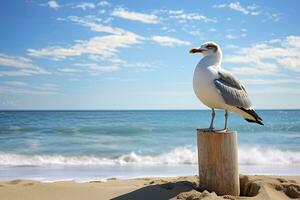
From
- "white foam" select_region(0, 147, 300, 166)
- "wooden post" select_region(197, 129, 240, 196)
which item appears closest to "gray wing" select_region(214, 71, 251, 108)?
"wooden post" select_region(197, 129, 240, 196)

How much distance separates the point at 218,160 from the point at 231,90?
2.82 ft

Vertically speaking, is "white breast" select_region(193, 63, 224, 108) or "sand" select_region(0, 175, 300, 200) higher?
"white breast" select_region(193, 63, 224, 108)

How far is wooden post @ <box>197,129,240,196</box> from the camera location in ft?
14.5

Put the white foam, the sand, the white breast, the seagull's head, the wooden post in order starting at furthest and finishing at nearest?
1. the white foam
2. the seagull's head
3. the sand
4. the white breast
5. the wooden post

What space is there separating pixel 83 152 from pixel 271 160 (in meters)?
6.95

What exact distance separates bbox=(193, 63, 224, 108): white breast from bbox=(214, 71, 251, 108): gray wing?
0.06 meters

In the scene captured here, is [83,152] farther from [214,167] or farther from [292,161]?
[214,167]

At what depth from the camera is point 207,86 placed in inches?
179

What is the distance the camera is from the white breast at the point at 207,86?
4.55 m

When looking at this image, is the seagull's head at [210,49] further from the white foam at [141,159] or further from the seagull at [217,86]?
the white foam at [141,159]

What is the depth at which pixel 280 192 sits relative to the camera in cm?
494

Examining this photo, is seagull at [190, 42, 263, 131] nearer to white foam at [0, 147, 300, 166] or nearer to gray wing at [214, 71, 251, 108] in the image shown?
gray wing at [214, 71, 251, 108]

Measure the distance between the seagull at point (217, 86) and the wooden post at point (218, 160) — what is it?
0.81 ft

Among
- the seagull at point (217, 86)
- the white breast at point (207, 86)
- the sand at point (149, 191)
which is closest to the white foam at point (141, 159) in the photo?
the sand at point (149, 191)
